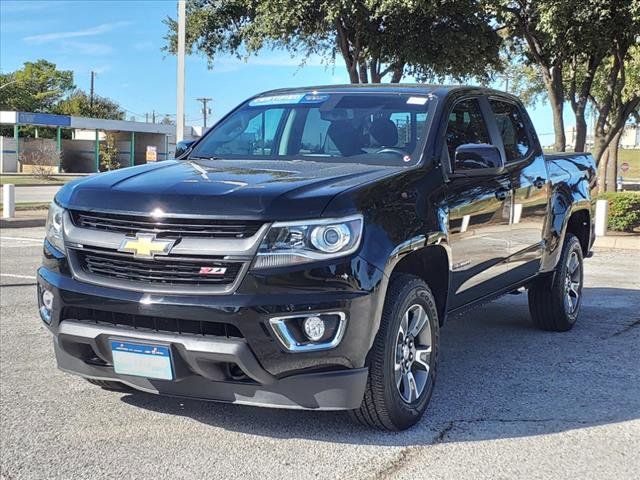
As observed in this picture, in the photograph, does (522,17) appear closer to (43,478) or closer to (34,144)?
(43,478)

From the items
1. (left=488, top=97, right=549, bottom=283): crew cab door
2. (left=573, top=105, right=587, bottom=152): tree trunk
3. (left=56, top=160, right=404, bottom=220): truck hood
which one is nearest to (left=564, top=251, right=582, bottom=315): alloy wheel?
(left=488, top=97, right=549, bottom=283): crew cab door

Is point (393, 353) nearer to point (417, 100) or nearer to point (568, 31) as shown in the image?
point (417, 100)

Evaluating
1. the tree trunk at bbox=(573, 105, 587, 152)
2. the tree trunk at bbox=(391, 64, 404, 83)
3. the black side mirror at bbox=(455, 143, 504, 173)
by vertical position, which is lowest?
the black side mirror at bbox=(455, 143, 504, 173)

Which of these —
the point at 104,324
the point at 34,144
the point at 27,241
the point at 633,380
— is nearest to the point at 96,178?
the point at 104,324

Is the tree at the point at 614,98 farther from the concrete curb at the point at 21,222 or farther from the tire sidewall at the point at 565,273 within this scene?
the concrete curb at the point at 21,222

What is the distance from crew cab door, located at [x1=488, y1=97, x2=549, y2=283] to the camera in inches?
214

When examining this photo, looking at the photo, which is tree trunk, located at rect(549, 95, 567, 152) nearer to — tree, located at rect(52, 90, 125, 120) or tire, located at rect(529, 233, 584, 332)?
tire, located at rect(529, 233, 584, 332)

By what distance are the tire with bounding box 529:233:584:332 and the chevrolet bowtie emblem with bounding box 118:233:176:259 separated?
388 centimetres

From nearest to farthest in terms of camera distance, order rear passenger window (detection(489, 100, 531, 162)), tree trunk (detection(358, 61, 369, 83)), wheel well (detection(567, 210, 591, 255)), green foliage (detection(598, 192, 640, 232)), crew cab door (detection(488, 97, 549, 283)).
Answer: crew cab door (detection(488, 97, 549, 283))
rear passenger window (detection(489, 100, 531, 162))
wheel well (detection(567, 210, 591, 255))
green foliage (detection(598, 192, 640, 232))
tree trunk (detection(358, 61, 369, 83))

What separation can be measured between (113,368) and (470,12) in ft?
48.5

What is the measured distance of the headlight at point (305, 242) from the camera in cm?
338

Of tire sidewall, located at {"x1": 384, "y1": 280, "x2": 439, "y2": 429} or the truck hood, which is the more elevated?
the truck hood

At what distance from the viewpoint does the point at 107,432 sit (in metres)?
3.95

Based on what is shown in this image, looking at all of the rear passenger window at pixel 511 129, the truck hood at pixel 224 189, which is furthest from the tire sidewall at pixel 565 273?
the truck hood at pixel 224 189
